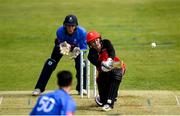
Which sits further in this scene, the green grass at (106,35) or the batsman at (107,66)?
the green grass at (106,35)

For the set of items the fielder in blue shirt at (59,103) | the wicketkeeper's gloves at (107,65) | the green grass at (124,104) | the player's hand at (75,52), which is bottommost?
the green grass at (124,104)

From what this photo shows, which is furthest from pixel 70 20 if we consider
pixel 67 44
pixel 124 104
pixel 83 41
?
pixel 124 104

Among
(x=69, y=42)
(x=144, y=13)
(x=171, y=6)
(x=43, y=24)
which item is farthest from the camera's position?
(x=171, y=6)

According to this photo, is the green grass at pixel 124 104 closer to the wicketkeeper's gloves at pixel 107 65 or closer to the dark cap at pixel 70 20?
the wicketkeeper's gloves at pixel 107 65

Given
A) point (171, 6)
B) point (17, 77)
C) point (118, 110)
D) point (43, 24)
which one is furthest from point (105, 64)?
point (171, 6)

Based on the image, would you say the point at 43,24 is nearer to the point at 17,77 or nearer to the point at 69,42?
the point at 17,77

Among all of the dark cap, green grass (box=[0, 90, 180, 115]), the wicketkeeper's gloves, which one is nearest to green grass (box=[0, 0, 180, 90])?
green grass (box=[0, 90, 180, 115])

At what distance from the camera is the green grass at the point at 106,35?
53.5 feet

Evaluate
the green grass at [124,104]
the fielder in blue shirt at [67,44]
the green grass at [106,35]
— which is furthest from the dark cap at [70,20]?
the green grass at [106,35]

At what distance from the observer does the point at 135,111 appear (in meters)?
12.0

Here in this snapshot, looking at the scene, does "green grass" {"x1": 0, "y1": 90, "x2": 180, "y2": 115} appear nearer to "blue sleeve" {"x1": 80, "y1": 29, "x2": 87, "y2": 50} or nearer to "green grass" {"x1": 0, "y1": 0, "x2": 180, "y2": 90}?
"blue sleeve" {"x1": 80, "y1": 29, "x2": 87, "y2": 50}

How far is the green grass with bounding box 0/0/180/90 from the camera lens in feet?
53.5

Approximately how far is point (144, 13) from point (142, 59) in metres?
10.3

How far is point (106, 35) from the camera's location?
23141 millimetres
